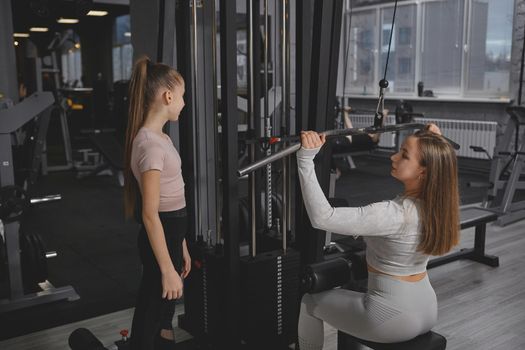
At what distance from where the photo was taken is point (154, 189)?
147 centimetres

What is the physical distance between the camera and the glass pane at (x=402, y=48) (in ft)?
25.3

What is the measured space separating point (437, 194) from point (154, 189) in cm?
75

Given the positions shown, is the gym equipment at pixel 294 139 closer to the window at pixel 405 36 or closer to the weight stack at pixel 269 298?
the weight stack at pixel 269 298

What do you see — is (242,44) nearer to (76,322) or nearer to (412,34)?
(412,34)

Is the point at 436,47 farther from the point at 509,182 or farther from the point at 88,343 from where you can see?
the point at 88,343

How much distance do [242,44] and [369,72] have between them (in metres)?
2.58

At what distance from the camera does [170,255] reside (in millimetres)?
1633

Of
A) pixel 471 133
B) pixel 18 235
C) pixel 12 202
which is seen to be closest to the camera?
pixel 12 202

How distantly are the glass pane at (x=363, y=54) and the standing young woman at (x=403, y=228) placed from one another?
278 inches

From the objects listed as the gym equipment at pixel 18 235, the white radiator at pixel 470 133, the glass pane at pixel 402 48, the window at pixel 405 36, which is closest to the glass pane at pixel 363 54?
the glass pane at pixel 402 48

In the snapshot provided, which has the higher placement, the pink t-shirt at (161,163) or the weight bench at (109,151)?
the pink t-shirt at (161,163)

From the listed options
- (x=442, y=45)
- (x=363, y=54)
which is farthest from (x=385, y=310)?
(x=363, y=54)

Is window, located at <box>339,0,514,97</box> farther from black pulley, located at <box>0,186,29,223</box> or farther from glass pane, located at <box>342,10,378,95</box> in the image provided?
black pulley, located at <box>0,186,29,223</box>

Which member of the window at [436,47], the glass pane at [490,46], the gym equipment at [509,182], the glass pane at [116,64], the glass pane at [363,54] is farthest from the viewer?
the glass pane at [116,64]
